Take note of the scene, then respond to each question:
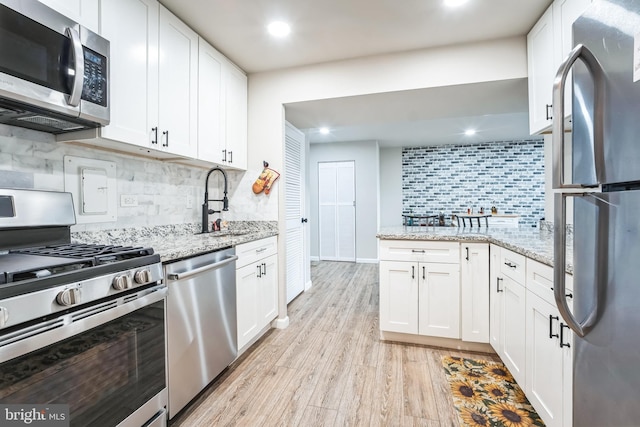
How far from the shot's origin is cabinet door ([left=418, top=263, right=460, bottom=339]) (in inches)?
91.1

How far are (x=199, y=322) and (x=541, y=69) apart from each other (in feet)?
9.23

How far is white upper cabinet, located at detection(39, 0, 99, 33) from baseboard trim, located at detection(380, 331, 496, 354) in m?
2.78

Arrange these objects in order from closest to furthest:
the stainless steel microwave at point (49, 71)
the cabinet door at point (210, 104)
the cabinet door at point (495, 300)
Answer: the stainless steel microwave at point (49, 71), the cabinet door at point (495, 300), the cabinet door at point (210, 104)

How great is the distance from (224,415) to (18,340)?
1.12m

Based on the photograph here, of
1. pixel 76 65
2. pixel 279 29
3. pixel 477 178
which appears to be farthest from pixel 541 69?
pixel 477 178

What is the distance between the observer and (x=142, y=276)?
1.26 meters

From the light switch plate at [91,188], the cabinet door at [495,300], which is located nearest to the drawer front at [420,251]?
the cabinet door at [495,300]

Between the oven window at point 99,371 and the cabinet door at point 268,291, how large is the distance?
1.08 m

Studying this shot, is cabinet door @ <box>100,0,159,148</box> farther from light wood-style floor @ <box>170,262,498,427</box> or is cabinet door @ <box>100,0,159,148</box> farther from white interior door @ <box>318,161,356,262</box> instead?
white interior door @ <box>318,161,356,262</box>

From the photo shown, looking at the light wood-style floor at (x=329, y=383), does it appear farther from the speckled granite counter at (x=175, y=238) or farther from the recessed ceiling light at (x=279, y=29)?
the recessed ceiling light at (x=279, y=29)

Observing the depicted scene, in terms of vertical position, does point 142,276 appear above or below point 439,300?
above

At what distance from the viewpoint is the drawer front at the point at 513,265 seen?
66.9 inches

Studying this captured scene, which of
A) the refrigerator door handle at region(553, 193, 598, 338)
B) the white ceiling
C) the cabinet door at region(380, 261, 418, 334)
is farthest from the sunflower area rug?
the white ceiling

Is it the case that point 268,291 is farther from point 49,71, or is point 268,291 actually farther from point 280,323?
point 49,71
